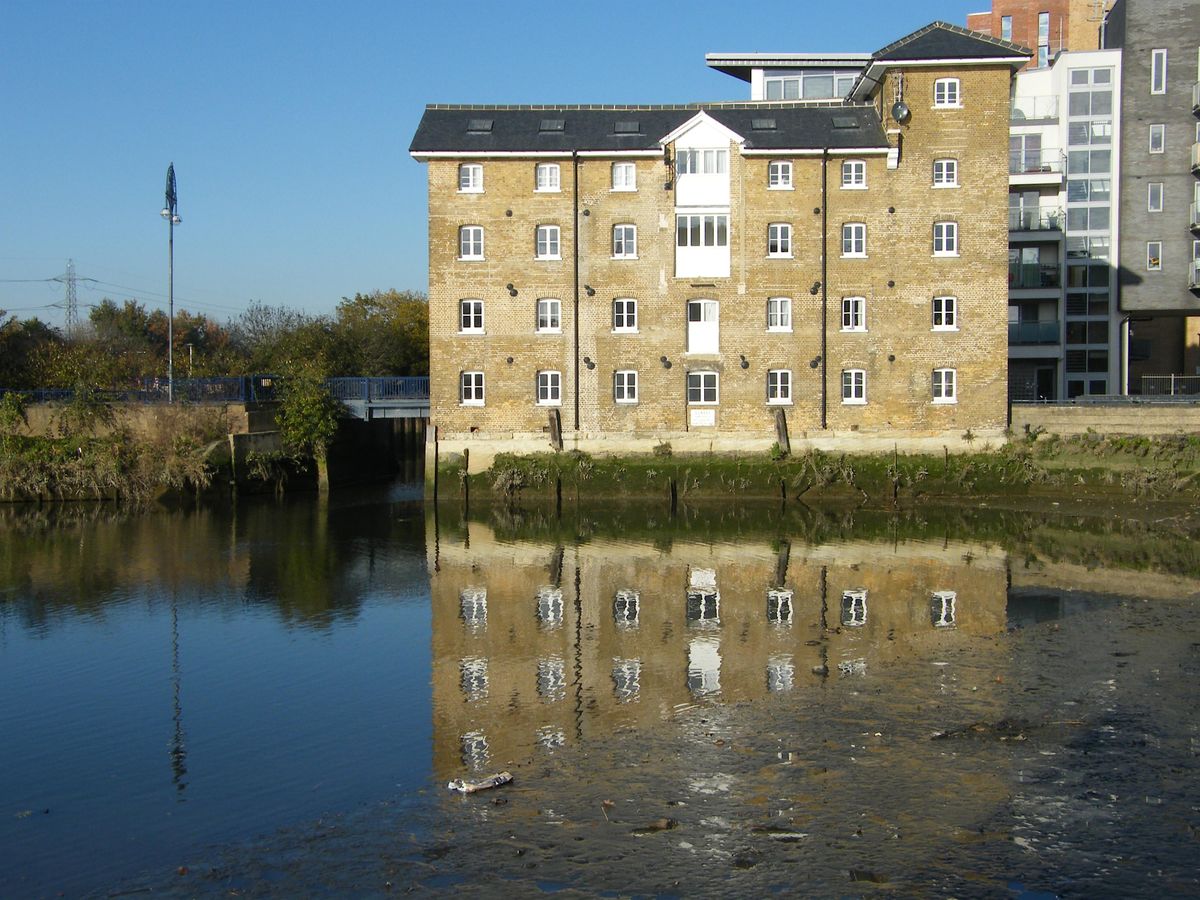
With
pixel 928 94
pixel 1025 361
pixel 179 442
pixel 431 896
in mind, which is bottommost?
pixel 431 896

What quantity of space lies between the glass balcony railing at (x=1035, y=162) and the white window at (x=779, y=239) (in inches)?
786

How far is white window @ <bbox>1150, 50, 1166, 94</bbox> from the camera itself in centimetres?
5312

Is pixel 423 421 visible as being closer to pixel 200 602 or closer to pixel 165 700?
pixel 200 602

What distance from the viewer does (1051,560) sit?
2664 centimetres

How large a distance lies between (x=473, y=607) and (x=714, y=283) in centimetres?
2022

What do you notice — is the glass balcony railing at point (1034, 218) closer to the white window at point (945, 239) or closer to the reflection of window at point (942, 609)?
the white window at point (945, 239)

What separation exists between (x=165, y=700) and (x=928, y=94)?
31756 mm

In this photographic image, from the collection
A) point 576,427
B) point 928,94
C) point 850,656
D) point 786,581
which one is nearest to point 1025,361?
point 928,94

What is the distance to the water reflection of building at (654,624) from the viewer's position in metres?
14.9

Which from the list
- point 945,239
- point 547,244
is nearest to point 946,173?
point 945,239

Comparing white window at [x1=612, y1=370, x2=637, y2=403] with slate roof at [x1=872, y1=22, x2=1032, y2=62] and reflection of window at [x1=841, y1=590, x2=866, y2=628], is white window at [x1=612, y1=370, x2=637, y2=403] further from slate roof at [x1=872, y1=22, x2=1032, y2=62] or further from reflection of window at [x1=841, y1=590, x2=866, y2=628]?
reflection of window at [x1=841, y1=590, x2=866, y2=628]

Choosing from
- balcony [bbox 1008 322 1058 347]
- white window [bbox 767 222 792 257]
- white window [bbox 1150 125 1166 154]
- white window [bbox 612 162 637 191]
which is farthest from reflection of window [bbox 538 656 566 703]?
white window [bbox 1150 125 1166 154]

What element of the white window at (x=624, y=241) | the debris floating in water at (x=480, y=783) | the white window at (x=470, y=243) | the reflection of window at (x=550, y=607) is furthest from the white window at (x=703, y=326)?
the debris floating in water at (x=480, y=783)

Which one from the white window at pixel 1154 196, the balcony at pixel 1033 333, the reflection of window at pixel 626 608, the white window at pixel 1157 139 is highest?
the white window at pixel 1157 139
